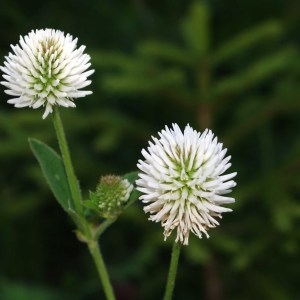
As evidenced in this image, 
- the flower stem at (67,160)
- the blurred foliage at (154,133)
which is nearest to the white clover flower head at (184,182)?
the flower stem at (67,160)

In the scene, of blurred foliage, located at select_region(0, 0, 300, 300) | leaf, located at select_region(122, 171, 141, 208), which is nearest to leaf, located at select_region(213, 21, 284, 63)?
blurred foliage, located at select_region(0, 0, 300, 300)

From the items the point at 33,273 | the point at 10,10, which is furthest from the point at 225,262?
the point at 10,10

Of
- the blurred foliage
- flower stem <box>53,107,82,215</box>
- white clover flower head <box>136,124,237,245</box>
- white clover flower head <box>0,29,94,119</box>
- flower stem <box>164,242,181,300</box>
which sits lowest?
flower stem <box>164,242,181,300</box>

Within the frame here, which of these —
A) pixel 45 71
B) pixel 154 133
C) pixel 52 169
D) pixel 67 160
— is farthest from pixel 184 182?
pixel 154 133

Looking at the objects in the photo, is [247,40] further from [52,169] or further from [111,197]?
[111,197]

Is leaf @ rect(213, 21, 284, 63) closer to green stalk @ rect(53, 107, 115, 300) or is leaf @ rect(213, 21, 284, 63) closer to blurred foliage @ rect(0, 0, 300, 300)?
blurred foliage @ rect(0, 0, 300, 300)

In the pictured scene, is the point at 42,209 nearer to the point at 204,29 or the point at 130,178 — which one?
the point at 204,29
